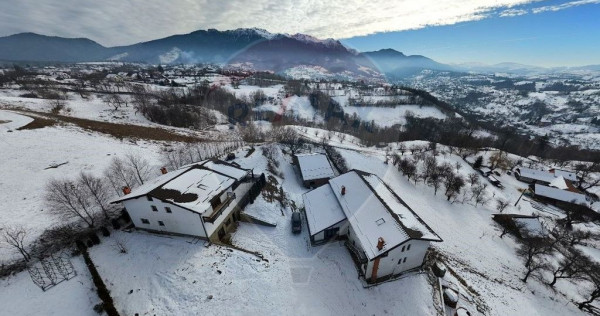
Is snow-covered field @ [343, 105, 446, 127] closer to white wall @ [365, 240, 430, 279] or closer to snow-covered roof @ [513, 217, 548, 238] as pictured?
snow-covered roof @ [513, 217, 548, 238]

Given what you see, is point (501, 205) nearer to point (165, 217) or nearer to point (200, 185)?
point (200, 185)

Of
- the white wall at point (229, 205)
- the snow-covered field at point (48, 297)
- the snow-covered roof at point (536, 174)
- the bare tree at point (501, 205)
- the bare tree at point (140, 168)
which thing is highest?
the bare tree at point (140, 168)

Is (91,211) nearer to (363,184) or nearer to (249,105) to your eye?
(363,184)

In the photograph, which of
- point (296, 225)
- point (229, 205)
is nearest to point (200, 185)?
point (229, 205)

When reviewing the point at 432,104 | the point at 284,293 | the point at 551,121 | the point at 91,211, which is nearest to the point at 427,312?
the point at 284,293

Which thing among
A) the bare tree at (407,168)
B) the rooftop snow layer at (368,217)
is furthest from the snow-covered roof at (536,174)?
the rooftop snow layer at (368,217)

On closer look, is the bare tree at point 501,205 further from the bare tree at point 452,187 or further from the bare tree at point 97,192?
the bare tree at point 97,192
